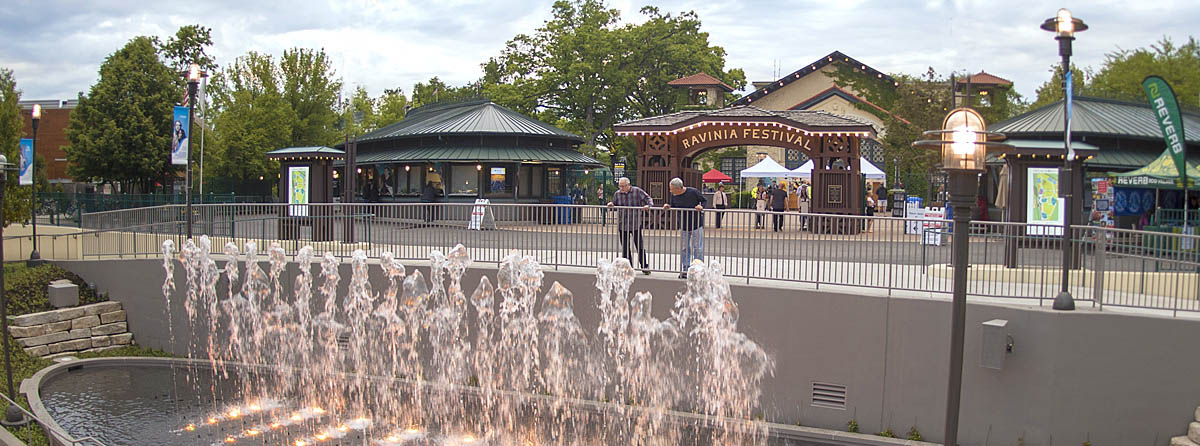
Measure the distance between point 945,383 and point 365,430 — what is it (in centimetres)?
772

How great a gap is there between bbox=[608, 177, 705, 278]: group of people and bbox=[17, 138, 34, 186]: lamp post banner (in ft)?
59.7

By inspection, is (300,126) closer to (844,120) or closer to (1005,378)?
(844,120)

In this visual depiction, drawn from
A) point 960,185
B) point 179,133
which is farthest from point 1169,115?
point 179,133

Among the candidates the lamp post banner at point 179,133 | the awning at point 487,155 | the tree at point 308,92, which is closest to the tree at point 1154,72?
the awning at point 487,155

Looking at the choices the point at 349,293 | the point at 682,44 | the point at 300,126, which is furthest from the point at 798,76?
the point at 349,293

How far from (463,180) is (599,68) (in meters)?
20.3

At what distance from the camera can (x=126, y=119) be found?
41.5 meters

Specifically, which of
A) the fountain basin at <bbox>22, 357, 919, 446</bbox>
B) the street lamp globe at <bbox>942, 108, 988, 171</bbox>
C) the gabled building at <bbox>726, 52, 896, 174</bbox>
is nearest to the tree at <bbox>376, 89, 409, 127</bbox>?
the gabled building at <bbox>726, 52, 896, 174</bbox>

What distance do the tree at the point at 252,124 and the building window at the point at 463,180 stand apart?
648 inches

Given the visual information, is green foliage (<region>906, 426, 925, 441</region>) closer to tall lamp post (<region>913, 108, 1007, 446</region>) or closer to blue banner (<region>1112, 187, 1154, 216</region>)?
tall lamp post (<region>913, 108, 1007, 446</region>)

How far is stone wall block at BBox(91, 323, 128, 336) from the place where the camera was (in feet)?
60.0

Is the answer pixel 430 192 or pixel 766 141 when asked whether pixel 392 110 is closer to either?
pixel 430 192

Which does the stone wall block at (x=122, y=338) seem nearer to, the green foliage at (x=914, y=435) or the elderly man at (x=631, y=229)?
the elderly man at (x=631, y=229)

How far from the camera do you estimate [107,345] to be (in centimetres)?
1833
